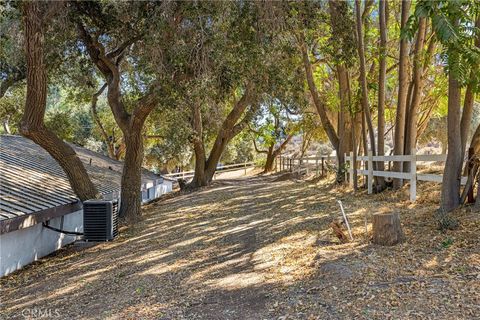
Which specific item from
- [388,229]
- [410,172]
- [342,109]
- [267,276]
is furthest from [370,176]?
[267,276]

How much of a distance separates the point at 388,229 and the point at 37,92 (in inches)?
301

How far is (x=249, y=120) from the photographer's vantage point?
70.2 ft

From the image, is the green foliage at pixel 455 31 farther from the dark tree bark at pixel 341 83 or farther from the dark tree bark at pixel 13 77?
→ the dark tree bark at pixel 13 77

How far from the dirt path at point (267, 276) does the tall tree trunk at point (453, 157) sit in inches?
16.6

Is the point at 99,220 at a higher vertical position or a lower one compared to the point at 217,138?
lower

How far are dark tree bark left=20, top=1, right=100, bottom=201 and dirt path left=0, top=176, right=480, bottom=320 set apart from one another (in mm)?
2526

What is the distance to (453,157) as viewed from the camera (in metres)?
7.27

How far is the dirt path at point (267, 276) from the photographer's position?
4191mm

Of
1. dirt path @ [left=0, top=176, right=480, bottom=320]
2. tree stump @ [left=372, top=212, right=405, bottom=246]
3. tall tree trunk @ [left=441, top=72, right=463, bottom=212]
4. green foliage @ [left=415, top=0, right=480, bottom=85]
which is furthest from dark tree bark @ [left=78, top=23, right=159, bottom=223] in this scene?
green foliage @ [left=415, top=0, right=480, bottom=85]

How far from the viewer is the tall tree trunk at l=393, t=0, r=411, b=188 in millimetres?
10797

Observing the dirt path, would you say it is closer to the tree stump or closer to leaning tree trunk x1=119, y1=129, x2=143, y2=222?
the tree stump

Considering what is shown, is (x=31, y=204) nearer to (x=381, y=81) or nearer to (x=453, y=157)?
(x=453, y=157)

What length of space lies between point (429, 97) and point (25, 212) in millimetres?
16137

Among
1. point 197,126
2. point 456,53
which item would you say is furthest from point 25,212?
point 197,126
